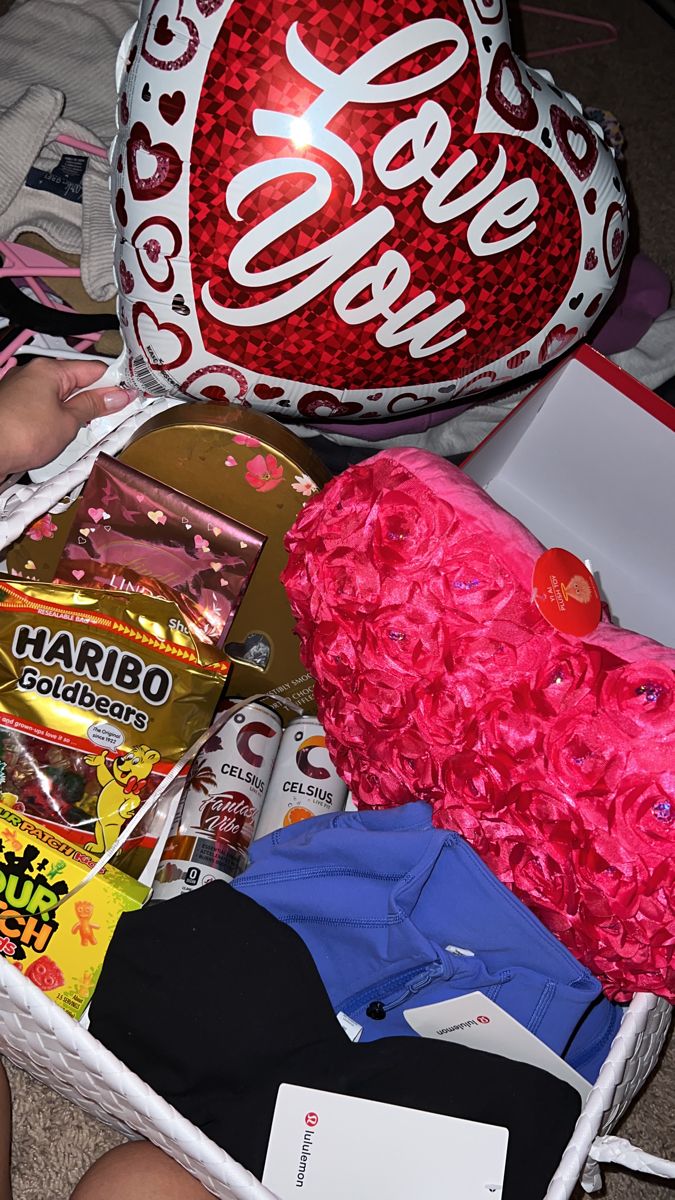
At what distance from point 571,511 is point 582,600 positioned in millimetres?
353

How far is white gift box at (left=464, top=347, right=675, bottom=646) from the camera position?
830mm

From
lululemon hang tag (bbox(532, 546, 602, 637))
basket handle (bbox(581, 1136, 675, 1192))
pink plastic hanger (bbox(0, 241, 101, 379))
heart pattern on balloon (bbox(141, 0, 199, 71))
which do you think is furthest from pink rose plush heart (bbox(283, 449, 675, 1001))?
pink plastic hanger (bbox(0, 241, 101, 379))

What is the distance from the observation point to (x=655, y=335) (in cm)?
114

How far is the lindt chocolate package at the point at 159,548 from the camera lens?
882mm

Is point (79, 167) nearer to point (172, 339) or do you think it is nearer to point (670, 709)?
point (172, 339)

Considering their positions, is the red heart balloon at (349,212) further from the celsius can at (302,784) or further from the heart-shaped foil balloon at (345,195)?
the celsius can at (302,784)

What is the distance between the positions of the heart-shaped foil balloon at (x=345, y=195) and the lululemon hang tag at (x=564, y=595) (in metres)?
0.25

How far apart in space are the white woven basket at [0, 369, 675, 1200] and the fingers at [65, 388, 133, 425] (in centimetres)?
50

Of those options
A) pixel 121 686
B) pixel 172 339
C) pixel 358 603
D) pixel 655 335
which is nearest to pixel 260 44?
pixel 172 339

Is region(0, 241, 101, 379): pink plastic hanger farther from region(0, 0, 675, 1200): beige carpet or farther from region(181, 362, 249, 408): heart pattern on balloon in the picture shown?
region(0, 0, 675, 1200): beige carpet

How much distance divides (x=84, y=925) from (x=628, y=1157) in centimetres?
42

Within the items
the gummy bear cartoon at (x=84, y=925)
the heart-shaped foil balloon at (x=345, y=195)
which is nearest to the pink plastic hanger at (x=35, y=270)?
the heart-shaped foil balloon at (x=345, y=195)

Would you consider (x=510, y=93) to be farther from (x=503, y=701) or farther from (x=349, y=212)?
(x=503, y=701)

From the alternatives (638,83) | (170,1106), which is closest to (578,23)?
(638,83)
